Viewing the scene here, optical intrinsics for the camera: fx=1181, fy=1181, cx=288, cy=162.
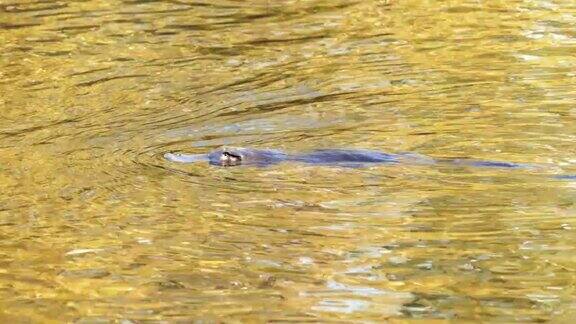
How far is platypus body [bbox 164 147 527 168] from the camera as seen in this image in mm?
5855

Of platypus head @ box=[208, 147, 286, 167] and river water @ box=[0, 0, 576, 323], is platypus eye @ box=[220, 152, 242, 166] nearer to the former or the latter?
platypus head @ box=[208, 147, 286, 167]

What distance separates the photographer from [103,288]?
437 cm

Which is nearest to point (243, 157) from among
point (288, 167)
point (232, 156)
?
point (232, 156)

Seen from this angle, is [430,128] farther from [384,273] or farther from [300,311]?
[300,311]

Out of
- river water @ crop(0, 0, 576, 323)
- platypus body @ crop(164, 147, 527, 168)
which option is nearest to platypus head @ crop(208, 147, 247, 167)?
platypus body @ crop(164, 147, 527, 168)

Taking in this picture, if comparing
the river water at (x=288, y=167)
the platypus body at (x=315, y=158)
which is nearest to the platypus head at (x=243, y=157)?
the platypus body at (x=315, y=158)

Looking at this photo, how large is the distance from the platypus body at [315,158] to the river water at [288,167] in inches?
3.9

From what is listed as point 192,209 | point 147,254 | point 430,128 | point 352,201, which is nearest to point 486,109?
point 430,128

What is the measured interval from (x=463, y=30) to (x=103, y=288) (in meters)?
4.85

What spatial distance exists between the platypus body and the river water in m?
0.10

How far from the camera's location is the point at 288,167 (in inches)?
232

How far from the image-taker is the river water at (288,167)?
4234 mm

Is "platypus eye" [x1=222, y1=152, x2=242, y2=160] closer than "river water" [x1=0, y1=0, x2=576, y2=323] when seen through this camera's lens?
No

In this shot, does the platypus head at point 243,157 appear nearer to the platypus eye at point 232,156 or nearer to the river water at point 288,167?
the platypus eye at point 232,156
